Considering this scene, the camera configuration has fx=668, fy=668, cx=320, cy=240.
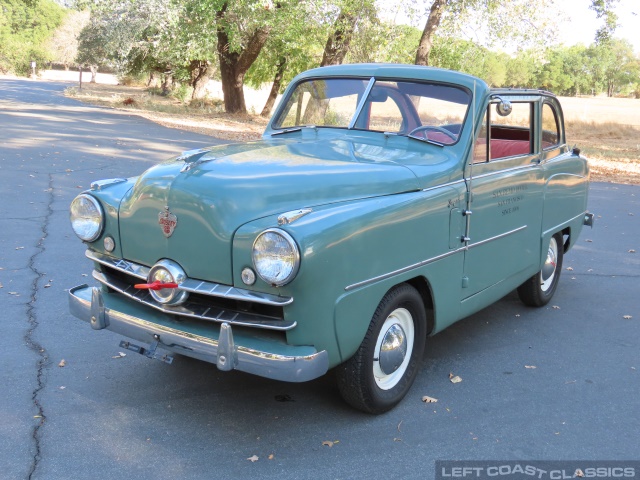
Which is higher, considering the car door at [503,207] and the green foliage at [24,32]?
the green foliage at [24,32]

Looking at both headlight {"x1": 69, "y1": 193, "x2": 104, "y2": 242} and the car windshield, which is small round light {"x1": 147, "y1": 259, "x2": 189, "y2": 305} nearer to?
headlight {"x1": 69, "y1": 193, "x2": 104, "y2": 242}

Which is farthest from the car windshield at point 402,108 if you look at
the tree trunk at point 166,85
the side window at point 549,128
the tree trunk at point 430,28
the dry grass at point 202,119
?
the tree trunk at point 166,85

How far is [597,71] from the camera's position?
8056 centimetres

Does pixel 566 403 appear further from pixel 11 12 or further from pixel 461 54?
pixel 11 12

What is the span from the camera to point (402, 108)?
A: 15.0 feet

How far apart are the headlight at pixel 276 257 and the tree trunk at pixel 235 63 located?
857 inches

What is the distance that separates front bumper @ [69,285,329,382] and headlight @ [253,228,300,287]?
321 mm

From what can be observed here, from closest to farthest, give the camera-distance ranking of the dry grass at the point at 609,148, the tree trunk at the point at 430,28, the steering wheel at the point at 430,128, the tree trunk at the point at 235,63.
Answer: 1. the steering wheel at the point at 430,128
2. the dry grass at the point at 609,148
3. the tree trunk at the point at 430,28
4. the tree trunk at the point at 235,63

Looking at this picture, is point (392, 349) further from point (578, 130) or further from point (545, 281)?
point (578, 130)

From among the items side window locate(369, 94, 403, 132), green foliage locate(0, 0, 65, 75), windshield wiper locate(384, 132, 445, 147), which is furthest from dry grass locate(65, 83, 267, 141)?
green foliage locate(0, 0, 65, 75)

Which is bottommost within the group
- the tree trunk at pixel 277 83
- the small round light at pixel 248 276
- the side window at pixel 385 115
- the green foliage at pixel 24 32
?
the small round light at pixel 248 276

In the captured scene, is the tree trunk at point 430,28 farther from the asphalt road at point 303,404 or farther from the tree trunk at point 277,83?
the asphalt road at point 303,404

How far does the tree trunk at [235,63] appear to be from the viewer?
24.2m

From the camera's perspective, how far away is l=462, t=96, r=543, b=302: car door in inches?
169
